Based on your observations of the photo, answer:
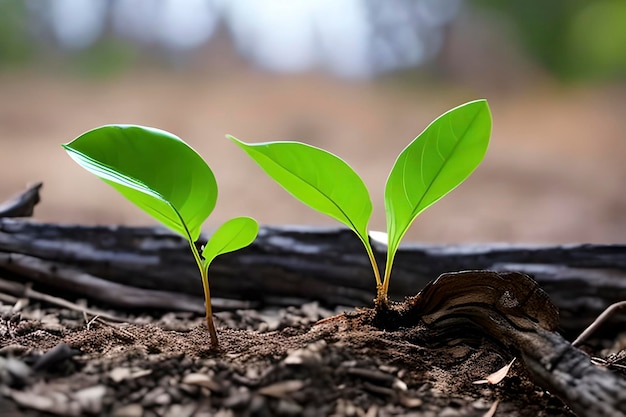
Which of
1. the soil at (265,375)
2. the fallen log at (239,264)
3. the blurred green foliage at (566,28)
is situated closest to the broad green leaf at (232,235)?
the soil at (265,375)

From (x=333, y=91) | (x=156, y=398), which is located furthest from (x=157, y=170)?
(x=333, y=91)

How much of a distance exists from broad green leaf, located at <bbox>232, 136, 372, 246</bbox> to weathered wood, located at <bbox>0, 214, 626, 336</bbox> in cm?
36

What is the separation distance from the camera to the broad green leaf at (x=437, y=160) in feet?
2.15

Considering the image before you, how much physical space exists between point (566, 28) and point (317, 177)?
128 cm

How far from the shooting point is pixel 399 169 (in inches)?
28.0

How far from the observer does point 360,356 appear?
0.61 m

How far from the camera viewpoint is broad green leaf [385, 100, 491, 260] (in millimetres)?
655

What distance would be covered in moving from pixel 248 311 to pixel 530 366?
0.61 metres

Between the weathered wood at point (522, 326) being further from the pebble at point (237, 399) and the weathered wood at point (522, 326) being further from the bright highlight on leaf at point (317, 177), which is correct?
the pebble at point (237, 399)

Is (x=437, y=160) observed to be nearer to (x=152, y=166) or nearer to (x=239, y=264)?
(x=152, y=166)

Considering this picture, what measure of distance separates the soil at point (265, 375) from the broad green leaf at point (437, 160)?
170 mm

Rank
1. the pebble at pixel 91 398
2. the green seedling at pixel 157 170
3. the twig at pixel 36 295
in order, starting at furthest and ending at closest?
the twig at pixel 36 295, the green seedling at pixel 157 170, the pebble at pixel 91 398

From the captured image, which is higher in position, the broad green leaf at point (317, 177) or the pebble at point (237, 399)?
the broad green leaf at point (317, 177)

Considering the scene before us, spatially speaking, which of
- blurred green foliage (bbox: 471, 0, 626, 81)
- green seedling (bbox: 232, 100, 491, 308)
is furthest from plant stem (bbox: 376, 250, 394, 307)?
blurred green foliage (bbox: 471, 0, 626, 81)
